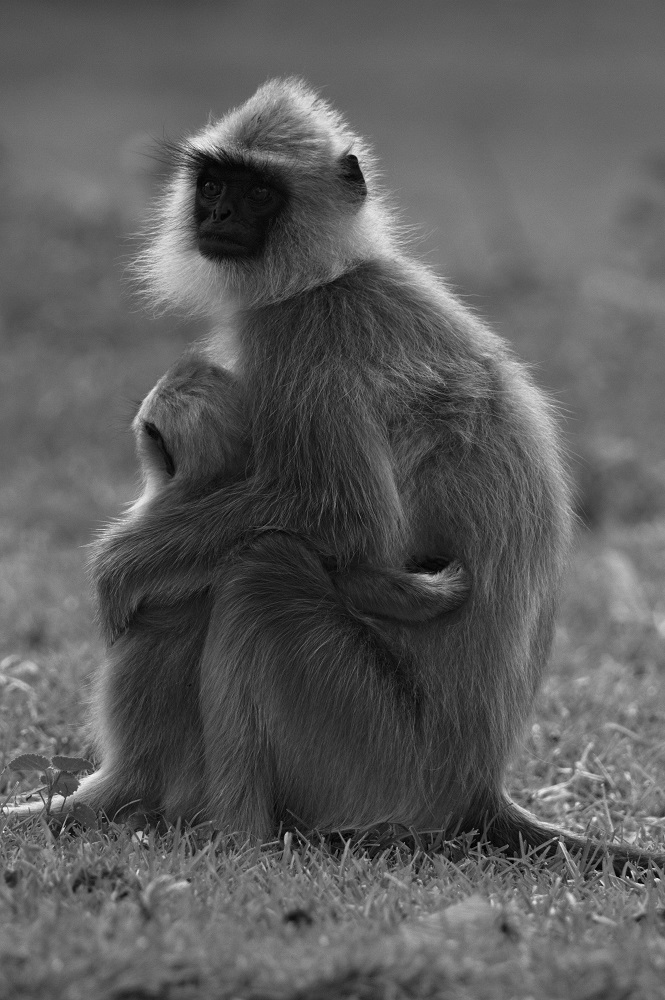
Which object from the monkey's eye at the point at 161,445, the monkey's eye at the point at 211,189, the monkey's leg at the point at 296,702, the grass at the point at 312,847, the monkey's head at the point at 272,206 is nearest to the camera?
the grass at the point at 312,847

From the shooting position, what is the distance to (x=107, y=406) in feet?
30.9

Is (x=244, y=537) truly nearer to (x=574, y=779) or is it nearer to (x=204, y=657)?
(x=204, y=657)

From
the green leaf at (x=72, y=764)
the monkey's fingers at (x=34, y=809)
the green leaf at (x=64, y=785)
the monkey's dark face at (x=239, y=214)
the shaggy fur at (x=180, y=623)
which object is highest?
the monkey's dark face at (x=239, y=214)

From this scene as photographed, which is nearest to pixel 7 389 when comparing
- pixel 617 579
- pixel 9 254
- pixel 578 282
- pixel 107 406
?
pixel 107 406

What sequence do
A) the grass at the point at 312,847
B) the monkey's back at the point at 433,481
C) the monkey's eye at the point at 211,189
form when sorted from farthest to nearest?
the monkey's eye at the point at 211,189 < the monkey's back at the point at 433,481 < the grass at the point at 312,847

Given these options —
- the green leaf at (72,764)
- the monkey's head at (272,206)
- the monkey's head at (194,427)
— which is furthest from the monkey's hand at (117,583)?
the monkey's head at (272,206)

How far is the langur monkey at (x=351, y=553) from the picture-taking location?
322 centimetres

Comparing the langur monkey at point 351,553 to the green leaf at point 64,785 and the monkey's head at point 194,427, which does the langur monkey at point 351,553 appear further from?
the green leaf at point 64,785

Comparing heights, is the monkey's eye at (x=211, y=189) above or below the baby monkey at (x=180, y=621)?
above

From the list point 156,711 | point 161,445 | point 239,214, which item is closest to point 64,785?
point 156,711

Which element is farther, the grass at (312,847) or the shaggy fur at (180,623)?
the shaggy fur at (180,623)

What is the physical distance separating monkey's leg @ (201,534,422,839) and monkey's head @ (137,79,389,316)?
32.9 inches

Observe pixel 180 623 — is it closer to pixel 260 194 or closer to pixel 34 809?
pixel 34 809

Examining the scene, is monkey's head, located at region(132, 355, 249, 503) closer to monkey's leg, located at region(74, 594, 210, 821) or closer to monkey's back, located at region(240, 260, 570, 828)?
monkey's back, located at region(240, 260, 570, 828)
